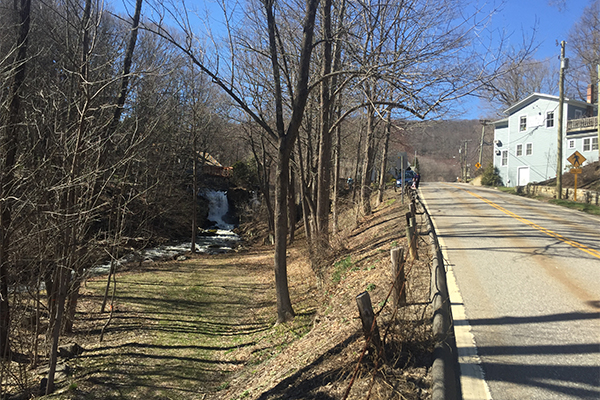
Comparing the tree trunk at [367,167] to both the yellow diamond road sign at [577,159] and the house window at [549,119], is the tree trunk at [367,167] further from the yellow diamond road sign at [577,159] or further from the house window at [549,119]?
the house window at [549,119]

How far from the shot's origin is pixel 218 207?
44688 millimetres

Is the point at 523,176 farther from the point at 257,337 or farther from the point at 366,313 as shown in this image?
the point at 366,313

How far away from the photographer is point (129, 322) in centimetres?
1230

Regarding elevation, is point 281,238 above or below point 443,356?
above

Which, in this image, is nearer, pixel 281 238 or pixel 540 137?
pixel 281 238

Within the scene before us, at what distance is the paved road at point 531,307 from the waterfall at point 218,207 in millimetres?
29774

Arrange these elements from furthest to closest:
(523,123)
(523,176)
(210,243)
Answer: (523,176) → (523,123) → (210,243)

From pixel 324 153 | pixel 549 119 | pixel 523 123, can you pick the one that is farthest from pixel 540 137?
pixel 324 153

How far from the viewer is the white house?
126ft

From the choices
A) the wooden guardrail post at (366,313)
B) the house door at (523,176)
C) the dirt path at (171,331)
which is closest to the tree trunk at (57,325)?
the dirt path at (171,331)

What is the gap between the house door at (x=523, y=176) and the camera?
44625 mm

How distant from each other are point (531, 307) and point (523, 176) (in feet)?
144

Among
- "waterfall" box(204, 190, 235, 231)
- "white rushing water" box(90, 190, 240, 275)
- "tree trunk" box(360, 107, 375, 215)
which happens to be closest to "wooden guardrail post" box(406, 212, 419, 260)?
"tree trunk" box(360, 107, 375, 215)

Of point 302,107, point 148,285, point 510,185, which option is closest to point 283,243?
point 302,107
